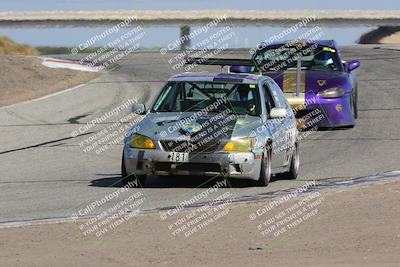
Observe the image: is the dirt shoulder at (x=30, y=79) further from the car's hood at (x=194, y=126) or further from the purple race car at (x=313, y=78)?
the car's hood at (x=194, y=126)

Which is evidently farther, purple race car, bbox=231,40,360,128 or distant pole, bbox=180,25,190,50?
distant pole, bbox=180,25,190,50

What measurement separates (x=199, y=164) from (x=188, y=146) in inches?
9.2

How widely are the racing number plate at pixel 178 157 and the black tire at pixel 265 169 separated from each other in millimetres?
917

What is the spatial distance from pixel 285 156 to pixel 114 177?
2.18 m

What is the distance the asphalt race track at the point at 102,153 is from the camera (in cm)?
1064

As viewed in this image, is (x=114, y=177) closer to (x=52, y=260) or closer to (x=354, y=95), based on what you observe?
(x=52, y=260)

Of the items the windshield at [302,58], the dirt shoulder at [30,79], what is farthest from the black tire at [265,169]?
the dirt shoulder at [30,79]

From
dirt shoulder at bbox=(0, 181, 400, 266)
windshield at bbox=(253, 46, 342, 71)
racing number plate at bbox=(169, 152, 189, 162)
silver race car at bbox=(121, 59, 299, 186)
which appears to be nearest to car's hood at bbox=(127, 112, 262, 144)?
silver race car at bbox=(121, 59, 299, 186)

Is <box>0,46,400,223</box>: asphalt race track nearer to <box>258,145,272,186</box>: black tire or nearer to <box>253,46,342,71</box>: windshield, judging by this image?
<box>258,145,272,186</box>: black tire

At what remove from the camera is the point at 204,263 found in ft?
23.2

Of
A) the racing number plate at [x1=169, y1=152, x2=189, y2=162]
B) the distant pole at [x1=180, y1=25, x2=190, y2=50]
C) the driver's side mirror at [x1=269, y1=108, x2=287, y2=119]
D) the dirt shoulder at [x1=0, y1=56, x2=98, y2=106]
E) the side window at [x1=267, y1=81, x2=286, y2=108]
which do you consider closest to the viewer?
the racing number plate at [x1=169, y1=152, x2=189, y2=162]

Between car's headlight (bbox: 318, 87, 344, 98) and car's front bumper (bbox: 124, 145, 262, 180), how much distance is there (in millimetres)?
5865

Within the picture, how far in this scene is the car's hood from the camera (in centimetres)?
1085

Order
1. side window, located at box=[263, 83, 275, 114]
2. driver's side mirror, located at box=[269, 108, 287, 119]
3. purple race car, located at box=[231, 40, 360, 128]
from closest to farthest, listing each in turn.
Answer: driver's side mirror, located at box=[269, 108, 287, 119] → side window, located at box=[263, 83, 275, 114] → purple race car, located at box=[231, 40, 360, 128]
